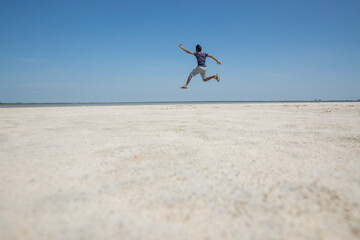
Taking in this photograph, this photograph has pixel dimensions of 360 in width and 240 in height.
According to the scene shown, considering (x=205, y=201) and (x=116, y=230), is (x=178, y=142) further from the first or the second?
(x=116, y=230)

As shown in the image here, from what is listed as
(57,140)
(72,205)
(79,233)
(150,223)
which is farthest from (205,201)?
(57,140)

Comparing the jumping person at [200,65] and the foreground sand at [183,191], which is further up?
the jumping person at [200,65]

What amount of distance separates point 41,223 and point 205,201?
2.89 feet

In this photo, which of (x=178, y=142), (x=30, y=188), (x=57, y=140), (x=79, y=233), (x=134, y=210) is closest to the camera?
(x=79, y=233)

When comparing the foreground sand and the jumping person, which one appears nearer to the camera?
the foreground sand

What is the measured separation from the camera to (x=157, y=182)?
1.39m

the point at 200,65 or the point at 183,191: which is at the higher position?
the point at 200,65

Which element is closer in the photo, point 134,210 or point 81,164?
point 134,210

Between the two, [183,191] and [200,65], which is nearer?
[183,191]

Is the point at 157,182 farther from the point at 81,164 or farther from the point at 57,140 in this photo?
the point at 57,140

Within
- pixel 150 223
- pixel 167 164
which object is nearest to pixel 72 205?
pixel 150 223

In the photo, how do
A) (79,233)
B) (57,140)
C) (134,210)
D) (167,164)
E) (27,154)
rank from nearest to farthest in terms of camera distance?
(79,233), (134,210), (167,164), (27,154), (57,140)

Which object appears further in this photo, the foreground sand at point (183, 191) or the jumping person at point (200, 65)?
the jumping person at point (200, 65)

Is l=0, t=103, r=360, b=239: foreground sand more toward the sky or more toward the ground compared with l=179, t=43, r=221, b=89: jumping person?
more toward the ground
